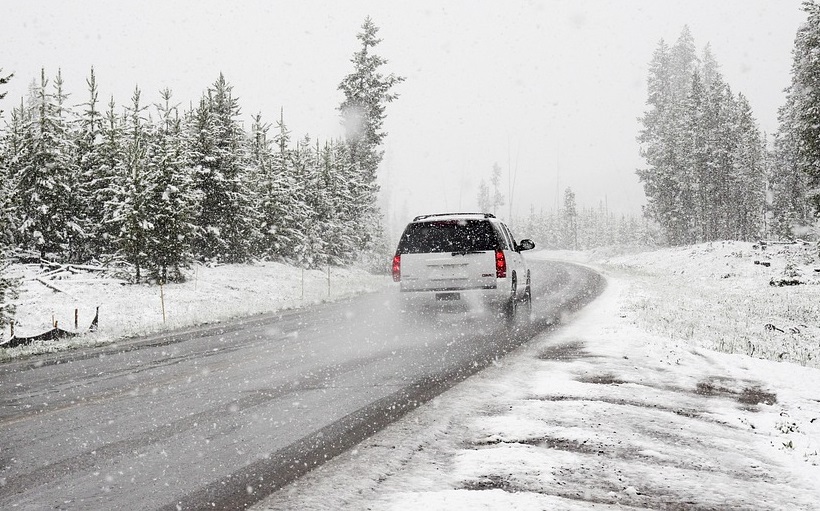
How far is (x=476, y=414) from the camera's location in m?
5.34

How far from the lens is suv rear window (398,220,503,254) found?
11688 millimetres

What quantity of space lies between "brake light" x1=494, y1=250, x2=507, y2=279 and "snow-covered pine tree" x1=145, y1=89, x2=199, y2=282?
13.8m

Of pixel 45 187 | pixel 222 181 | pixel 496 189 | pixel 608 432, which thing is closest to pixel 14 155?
pixel 45 187

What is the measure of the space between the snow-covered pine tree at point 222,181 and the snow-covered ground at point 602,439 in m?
20.9

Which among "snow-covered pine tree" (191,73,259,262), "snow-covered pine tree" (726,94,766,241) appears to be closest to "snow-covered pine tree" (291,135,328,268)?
"snow-covered pine tree" (191,73,259,262)

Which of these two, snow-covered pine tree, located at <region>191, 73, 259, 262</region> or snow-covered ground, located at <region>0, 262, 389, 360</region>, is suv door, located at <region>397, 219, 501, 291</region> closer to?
snow-covered ground, located at <region>0, 262, 389, 360</region>

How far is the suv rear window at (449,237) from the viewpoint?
38.3 ft

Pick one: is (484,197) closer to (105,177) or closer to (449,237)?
(105,177)

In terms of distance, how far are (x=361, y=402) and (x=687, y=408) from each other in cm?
313

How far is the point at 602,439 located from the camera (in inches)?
177

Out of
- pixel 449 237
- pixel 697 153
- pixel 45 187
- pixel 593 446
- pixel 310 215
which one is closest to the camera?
pixel 593 446

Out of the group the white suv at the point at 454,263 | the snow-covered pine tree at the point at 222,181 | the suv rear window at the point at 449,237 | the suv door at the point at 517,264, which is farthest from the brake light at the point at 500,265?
the snow-covered pine tree at the point at 222,181

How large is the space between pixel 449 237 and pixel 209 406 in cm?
688

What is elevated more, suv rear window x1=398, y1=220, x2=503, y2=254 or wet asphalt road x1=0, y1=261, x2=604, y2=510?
suv rear window x1=398, y1=220, x2=503, y2=254
